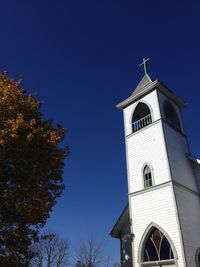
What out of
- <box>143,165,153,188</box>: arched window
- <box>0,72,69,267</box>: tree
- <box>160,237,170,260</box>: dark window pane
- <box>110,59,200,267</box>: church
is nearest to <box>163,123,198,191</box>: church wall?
<box>110,59,200,267</box>: church

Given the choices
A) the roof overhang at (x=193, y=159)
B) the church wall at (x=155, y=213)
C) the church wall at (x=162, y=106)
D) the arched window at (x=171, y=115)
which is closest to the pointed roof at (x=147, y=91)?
the church wall at (x=162, y=106)

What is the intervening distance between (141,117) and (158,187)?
7.14 meters

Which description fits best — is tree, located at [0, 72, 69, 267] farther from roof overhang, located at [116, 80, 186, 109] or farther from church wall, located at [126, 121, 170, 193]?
roof overhang, located at [116, 80, 186, 109]

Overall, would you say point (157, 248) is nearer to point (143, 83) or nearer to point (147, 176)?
point (147, 176)

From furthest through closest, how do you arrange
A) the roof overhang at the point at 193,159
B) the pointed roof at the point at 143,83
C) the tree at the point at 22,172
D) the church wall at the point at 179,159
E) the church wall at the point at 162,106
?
the pointed roof at the point at 143,83 → the church wall at the point at 162,106 → the roof overhang at the point at 193,159 → the church wall at the point at 179,159 → the tree at the point at 22,172

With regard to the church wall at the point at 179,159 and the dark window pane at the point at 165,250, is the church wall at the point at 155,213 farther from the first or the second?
the church wall at the point at 179,159

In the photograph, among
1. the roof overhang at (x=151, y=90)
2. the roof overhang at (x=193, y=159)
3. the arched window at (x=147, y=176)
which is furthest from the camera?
the roof overhang at (x=151, y=90)

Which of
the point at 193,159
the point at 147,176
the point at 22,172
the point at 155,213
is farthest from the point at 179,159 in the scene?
the point at 22,172

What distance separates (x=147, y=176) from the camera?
17.0m

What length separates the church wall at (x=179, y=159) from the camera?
16.4m

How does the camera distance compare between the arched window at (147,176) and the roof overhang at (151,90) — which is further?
the roof overhang at (151,90)

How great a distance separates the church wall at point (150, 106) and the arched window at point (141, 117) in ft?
1.03

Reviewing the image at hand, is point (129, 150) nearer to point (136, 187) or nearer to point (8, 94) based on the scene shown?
point (136, 187)

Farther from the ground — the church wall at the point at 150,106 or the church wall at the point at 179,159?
the church wall at the point at 150,106
